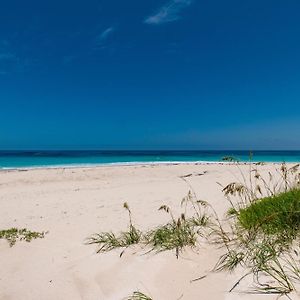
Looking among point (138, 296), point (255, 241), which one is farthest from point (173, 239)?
point (138, 296)

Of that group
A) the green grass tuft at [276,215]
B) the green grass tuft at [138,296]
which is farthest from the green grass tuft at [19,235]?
the green grass tuft at [276,215]

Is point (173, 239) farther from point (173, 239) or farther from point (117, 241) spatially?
point (117, 241)

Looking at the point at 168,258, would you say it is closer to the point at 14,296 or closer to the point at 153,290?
the point at 153,290

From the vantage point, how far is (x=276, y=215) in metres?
4.09

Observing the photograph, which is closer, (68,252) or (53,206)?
(68,252)

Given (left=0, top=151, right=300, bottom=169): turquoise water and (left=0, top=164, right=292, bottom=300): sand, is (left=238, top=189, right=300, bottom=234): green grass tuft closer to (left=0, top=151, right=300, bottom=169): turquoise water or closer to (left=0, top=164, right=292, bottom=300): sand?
(left=0, top=164, right=292, bottom=300): sand

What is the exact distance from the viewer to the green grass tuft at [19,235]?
16.9 ft

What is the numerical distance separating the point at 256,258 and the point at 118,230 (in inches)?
106

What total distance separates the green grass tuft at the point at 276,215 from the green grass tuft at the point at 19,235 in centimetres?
329

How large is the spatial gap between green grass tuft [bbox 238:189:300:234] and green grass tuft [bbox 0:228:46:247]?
3.29m

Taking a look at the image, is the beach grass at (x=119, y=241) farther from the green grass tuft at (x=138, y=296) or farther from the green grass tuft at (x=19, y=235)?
the green grass tuft at (x=138, y=296)

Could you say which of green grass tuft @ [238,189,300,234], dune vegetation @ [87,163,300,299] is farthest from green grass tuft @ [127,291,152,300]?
green grass tuft @ [238,189,300,234]

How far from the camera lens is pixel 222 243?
4055 mm

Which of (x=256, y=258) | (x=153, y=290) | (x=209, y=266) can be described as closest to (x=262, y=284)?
(x=256, y=258)
